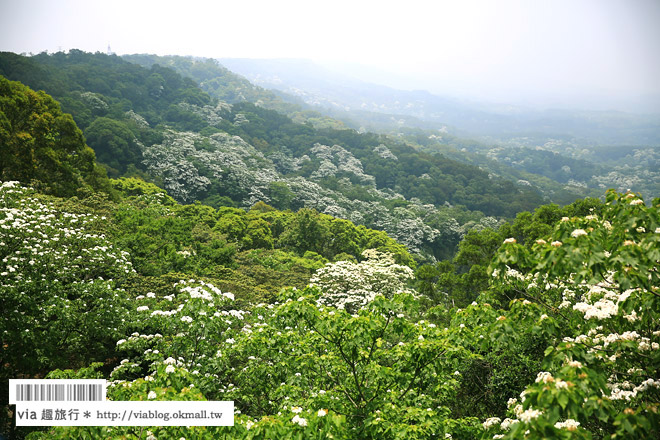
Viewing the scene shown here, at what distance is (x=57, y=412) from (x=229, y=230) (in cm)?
2359

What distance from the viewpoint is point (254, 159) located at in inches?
2421

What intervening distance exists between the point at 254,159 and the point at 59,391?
59.6m

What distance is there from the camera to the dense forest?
3555 mm

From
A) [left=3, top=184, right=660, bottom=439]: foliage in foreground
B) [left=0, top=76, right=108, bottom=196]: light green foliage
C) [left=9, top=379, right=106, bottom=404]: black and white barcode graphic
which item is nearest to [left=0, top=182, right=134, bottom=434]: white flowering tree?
[left=3, top=184, right=660, bottom=439]: foliage in foreground

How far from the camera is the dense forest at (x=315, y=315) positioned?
11.7 feet

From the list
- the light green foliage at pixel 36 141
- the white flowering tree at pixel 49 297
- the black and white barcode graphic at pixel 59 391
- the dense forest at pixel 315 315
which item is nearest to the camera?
the dense forest at pixel 315 315

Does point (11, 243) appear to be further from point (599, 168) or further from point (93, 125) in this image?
point (599, 168)

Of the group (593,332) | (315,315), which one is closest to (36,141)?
(315,315)

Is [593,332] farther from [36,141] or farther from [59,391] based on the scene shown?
[36,141]

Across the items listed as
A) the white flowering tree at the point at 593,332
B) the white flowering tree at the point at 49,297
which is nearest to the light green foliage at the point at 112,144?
the white flowering tree at the point at 49,297

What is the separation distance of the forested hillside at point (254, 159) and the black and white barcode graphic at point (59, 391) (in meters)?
41.3

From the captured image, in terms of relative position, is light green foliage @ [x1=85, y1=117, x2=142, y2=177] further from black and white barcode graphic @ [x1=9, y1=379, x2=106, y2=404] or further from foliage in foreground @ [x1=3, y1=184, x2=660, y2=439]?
black and white barcode graphic @ [x1=9, y1=379, x2=106, y2=404]

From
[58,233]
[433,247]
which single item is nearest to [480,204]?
[433,247]

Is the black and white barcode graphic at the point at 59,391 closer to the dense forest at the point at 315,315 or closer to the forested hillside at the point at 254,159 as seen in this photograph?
the dense forest at the point at 315,315
